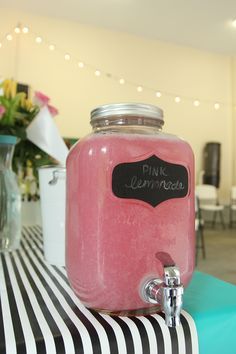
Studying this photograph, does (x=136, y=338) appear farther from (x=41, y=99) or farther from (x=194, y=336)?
(x=41, y=99)

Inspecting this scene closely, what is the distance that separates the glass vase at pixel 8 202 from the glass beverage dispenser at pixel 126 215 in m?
0.39

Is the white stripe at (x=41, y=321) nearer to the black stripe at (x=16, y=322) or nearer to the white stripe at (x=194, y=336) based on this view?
the black stripe at (x=16, y=322)

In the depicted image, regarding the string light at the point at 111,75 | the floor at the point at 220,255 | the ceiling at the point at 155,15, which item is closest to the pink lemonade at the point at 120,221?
the floor at the point at 220,255

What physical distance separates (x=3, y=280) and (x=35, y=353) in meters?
0.21

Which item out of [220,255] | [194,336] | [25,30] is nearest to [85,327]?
[194,336]

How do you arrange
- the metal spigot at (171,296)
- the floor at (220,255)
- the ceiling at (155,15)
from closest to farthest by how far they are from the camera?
the metal spigot at (171,296) < the floor at (220,255) < the ceiling at (155,15)

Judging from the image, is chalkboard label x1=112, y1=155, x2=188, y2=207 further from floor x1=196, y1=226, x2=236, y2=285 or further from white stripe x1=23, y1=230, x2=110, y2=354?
floor x1=196, y1=226, x2=236, y2=285

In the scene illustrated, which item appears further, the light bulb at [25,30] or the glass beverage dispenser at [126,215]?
the light bulb at [25,30]

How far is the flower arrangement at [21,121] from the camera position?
0.82 m

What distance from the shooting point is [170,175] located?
343mm

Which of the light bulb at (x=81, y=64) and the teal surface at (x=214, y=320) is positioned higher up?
the light bulb at (x=81, y=64)

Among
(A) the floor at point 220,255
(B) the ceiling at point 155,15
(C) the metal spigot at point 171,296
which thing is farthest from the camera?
(B) the ceiling at point 155,15

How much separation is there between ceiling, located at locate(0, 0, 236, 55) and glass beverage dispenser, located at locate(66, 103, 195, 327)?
432 centimetres

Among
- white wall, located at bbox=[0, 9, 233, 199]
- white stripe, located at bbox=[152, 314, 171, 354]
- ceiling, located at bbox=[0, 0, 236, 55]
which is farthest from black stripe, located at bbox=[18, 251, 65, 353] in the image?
ceiling, located at bbox=[0, 0, 236, 55]
